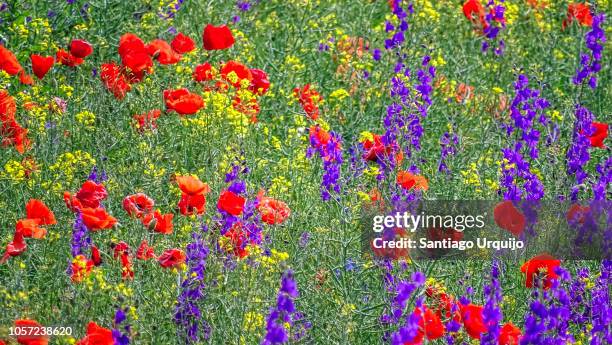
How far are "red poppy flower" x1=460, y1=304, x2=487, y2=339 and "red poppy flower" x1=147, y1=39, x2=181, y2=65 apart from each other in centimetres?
181

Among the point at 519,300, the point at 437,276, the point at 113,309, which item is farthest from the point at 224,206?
the point at 519,300

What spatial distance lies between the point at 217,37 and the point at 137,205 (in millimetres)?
1198

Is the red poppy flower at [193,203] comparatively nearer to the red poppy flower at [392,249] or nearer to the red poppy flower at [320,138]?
the red poppy flower at [392,249]

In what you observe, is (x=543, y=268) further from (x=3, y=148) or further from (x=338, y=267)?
(x=3, y=148)

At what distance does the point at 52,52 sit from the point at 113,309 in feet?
5.95

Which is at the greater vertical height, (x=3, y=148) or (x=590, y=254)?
(x=590, y=254)

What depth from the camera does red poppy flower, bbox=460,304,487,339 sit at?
245 cm

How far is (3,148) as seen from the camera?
3859 mm

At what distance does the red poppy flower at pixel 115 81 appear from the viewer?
388 cm

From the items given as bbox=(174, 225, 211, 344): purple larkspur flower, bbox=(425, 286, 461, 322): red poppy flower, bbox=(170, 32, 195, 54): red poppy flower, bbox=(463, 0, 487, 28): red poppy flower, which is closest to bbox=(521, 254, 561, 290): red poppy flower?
bbox=(425, 286, 461, 322): red poppy flower

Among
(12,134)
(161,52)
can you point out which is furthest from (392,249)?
(12,134)

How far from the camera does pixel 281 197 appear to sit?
3568 millimetres

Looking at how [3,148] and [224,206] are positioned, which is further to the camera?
[3,148]

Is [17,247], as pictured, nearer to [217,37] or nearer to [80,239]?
[80,239]
